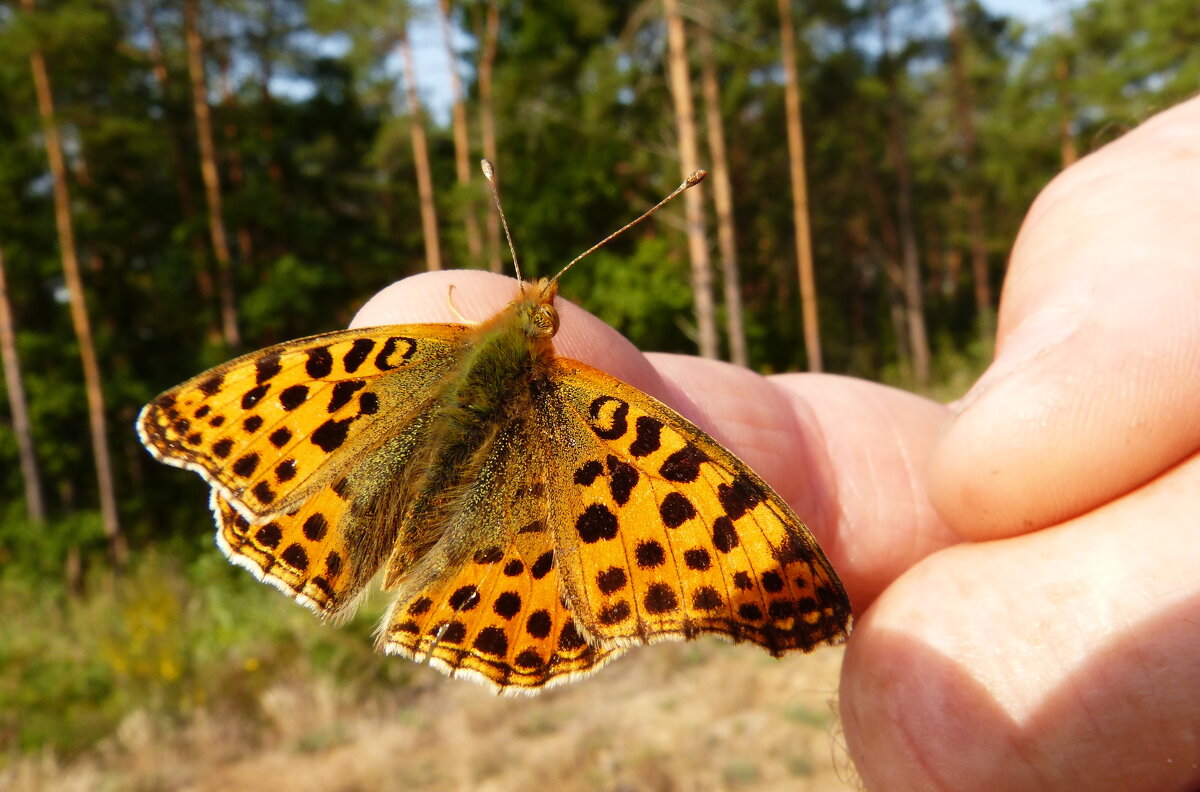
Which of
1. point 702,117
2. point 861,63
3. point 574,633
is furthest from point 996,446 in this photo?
point 861,63

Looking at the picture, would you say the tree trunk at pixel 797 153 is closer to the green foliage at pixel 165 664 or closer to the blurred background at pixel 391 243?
the blurred background at pixel 391 243

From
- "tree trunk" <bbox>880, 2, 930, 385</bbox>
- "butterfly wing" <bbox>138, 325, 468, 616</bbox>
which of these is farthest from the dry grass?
"tree trunk" <bbox>880, 2, 930, 385</bbox>

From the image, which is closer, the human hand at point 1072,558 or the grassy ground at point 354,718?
the human hand at point 1072,558

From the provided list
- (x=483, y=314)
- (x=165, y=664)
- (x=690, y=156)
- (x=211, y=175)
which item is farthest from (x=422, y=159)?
(x=483, y=314)

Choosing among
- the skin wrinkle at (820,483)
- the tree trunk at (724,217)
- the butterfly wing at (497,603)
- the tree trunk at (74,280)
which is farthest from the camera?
the tree trunk at (74,280)

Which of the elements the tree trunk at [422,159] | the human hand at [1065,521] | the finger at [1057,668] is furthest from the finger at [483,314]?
the tree trunk at [422,159]

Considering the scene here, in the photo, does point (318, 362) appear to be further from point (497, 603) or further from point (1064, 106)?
point (1064, 106)

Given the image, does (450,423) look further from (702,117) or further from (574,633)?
(702,117)

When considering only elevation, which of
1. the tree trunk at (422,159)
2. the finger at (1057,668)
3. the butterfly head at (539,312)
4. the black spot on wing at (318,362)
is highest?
the tree trunk at (422,159)

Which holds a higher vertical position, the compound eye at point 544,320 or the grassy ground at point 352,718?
the compound eye at point 544,320
